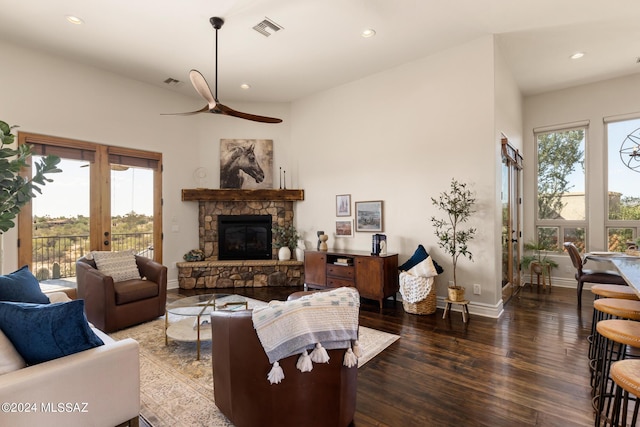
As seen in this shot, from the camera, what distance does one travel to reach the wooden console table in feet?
14.4

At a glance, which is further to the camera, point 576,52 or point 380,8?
point 576,52

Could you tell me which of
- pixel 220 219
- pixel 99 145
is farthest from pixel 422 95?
pixel 99 145

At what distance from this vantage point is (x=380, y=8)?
3371mm

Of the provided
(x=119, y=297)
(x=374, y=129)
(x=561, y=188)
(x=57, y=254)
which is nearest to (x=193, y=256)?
(x=57, y=254)

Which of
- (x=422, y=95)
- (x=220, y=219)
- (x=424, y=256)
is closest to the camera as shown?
(x=424, y=256)

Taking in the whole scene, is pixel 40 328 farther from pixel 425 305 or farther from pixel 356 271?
pixel 425 305

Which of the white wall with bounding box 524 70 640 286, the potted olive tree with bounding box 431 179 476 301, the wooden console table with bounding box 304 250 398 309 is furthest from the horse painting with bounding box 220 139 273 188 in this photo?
the white wall with bounding box 524 70 640 286

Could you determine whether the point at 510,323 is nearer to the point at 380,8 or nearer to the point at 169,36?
the point at 380,8

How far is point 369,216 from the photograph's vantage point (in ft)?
16.6

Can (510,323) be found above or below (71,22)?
below

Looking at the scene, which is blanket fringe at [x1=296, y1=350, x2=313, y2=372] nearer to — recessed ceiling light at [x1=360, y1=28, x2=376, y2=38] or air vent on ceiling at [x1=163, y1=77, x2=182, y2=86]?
recessed ceiling light at [x1=360, y1=28, x2=376, y2=38]

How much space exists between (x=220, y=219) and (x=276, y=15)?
147 inches

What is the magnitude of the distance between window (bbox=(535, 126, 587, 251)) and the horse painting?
525 centimetres

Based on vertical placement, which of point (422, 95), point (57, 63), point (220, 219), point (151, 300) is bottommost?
point (151, 300)
